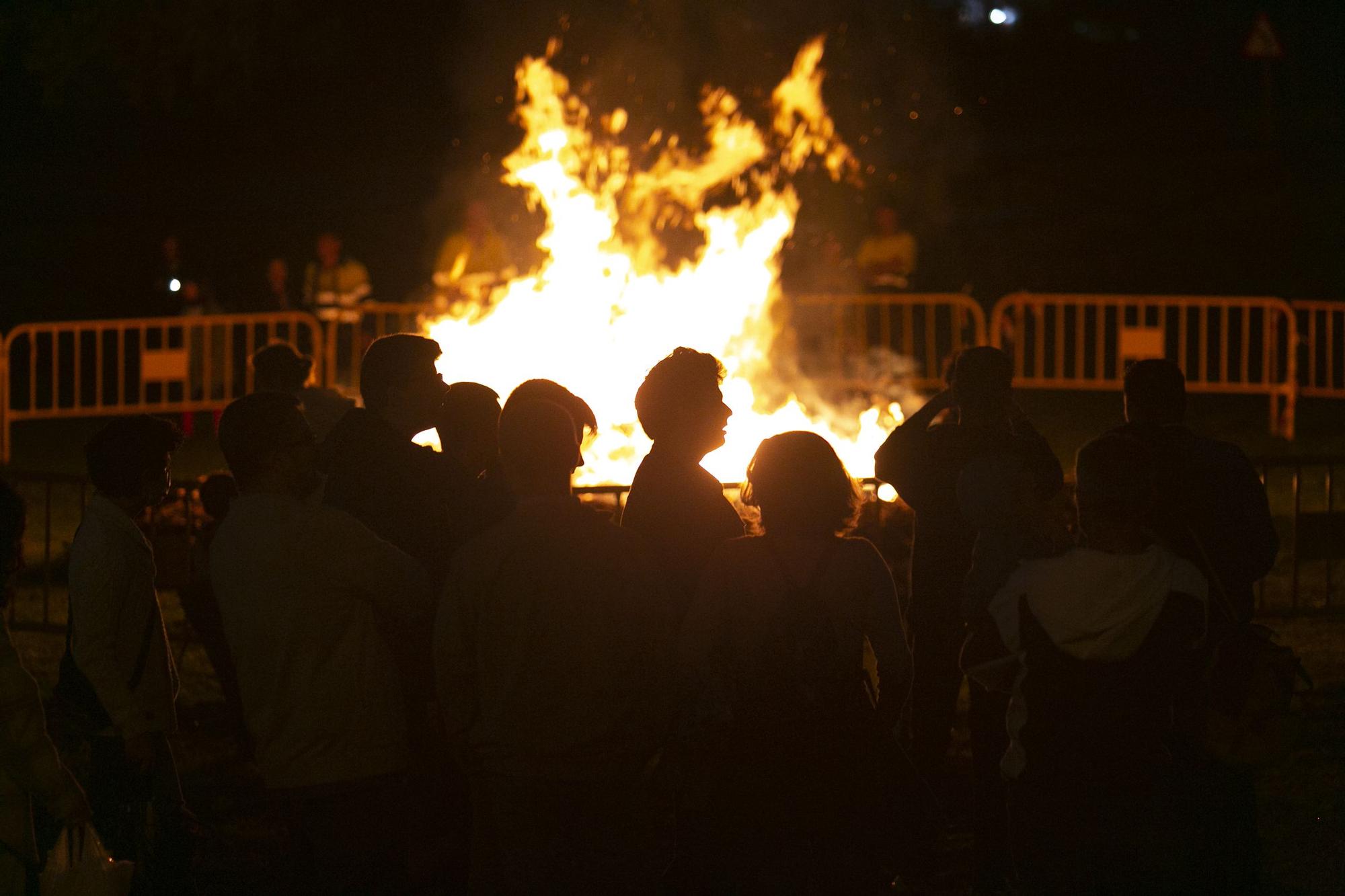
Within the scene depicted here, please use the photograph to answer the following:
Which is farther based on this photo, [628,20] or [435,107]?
[435,107]

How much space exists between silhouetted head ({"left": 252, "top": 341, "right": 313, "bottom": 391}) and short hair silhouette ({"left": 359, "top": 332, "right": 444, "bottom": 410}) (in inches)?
111

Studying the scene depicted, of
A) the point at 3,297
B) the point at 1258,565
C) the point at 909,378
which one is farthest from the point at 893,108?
the point at 1258,565

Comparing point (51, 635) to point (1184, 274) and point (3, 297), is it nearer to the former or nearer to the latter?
point (3, 297)

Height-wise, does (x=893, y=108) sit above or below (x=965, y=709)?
above

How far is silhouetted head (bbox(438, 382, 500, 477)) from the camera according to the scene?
558 centimetres

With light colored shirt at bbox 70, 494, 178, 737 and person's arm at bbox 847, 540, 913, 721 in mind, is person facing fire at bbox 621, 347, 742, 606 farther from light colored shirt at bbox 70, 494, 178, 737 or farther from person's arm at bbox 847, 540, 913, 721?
light colored shirt at bbox 70, 494, 178, 737

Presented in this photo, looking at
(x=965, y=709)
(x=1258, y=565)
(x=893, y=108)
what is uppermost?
(x=893, y=108)

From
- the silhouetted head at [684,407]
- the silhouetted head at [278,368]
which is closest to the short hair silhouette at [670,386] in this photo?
the silhouetted head at [684,407]

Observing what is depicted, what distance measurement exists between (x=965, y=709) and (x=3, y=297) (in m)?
20.3

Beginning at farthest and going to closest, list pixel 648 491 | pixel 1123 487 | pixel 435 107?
pixel 435 107, pixel 648 491, pixel 1123 487

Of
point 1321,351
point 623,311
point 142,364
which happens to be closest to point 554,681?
point 623,311

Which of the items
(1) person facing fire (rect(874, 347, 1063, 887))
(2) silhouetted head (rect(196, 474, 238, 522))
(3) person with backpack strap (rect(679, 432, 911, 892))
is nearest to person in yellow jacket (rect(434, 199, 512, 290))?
(2) silhouetted head (rect(196, 474, 238, 522))

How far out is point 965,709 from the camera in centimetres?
836

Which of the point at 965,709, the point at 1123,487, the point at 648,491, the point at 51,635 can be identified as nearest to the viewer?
the point at 1123,487
